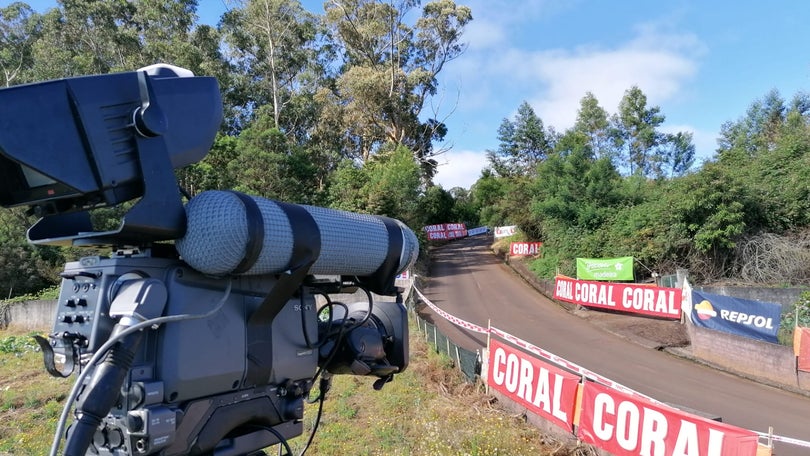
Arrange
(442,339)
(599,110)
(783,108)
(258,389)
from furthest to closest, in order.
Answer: (599,110) < (783,108) < (442,339) < (258,389)

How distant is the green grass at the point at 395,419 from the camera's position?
261 inches

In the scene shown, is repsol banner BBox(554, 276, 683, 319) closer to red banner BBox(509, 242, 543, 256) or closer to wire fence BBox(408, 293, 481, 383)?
wire fence BBox(408, 293, 481, 383)

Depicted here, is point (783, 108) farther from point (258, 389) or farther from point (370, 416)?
point (258, 389)

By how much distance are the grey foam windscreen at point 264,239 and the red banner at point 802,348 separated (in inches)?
467

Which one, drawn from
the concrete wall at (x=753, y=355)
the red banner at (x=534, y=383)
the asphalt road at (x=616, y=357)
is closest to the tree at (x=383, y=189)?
the asphalt road at (x=616, y=357)

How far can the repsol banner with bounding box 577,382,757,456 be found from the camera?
5.05 metres

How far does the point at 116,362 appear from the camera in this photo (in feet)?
5.76

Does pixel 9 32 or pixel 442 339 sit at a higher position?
pixel 9 32

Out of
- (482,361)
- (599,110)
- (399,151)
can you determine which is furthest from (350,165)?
(599,110)

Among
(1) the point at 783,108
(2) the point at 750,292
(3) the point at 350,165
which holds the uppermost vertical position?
(1) the point at 783,108

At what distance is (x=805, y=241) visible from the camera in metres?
19.2

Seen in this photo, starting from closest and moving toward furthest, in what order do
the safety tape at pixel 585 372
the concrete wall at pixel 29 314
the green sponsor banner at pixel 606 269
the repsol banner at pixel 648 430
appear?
the repsol banner at pixel 648 430
the safety tape at pixel 585 372
the green sponsor banner at pixel 606 269
the concrete wall at pixel 29 314

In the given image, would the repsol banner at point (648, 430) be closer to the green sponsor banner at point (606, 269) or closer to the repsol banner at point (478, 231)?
the green sponsor banner at point (606, 269)

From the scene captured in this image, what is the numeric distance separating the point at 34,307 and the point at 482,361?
20577mm
